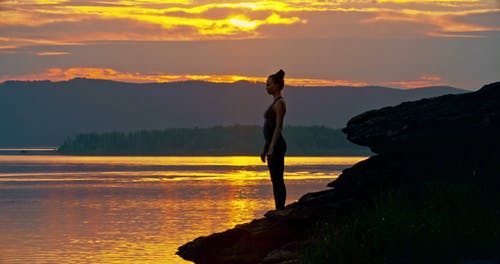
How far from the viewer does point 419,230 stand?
2295cm

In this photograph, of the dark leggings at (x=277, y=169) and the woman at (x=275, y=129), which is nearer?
the woman at (x=275, y=129)

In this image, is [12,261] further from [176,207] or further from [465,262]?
[176,207]

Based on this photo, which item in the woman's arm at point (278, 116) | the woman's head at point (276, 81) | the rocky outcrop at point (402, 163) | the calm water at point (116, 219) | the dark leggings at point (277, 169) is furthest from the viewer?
the calm water at point (116, 219)

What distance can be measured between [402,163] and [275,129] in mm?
3553

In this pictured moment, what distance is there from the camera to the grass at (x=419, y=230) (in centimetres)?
2158

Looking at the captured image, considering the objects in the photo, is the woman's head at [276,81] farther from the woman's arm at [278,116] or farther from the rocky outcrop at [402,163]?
Answer: the rocky outcrop at [402,163]

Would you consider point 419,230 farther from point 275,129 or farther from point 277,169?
point 275,129

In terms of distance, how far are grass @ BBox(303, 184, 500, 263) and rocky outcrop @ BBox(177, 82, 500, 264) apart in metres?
0.74

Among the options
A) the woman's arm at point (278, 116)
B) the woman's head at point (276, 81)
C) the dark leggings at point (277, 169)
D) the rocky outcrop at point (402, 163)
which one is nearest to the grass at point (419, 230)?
the rocky outcrop at point (402, 163)

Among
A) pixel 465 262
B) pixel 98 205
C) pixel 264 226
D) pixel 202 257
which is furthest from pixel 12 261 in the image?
pixel 98 205

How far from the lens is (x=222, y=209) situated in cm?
5009

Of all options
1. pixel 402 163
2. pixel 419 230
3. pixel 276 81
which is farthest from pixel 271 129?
pixel 419 230

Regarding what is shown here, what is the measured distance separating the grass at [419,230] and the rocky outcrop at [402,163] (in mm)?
739

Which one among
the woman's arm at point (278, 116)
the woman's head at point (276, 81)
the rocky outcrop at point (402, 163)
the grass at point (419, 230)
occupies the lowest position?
the grass at point (419, 230)
